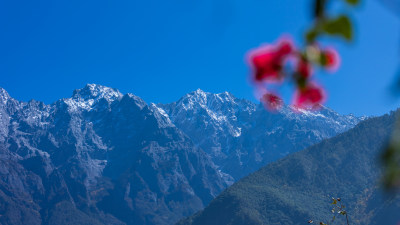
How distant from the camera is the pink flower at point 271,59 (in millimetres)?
1181

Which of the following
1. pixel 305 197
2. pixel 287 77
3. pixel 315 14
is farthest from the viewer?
pixel 305 197

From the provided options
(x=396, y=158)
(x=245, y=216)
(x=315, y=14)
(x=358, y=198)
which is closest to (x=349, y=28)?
(x=315, y=14)

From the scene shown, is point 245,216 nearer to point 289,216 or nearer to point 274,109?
point 289,216

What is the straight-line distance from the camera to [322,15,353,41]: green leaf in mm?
1047

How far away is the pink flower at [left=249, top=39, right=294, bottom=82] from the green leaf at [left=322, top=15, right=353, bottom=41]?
0.46 feet

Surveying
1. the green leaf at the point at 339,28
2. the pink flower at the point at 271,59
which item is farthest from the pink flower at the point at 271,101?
the green leaf at the point at 339,28

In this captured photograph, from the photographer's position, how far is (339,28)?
1060 millimetres

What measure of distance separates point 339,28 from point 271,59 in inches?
7.5

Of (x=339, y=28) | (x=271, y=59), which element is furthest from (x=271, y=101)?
(x=339, y=28)

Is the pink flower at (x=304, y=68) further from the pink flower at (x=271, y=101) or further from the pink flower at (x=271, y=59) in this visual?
the pink flower at (x=271, y=101)

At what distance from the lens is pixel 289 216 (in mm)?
181500

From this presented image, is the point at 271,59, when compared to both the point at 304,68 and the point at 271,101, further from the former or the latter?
the point at 271,101

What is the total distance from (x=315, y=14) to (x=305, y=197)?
205m

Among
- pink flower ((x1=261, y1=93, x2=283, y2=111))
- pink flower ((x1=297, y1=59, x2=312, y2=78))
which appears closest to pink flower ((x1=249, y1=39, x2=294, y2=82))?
pink flower ((x1=297, y1=59, x2=312, y2=78))
